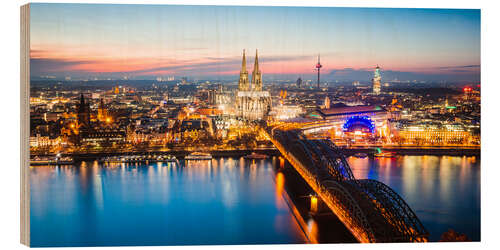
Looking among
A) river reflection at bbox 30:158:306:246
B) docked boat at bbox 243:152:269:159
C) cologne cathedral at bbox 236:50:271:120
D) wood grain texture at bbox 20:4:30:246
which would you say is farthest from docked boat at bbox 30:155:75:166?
cologne cathedral at bbox 236:50:271:120

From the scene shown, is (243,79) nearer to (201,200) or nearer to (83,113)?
(201,200)

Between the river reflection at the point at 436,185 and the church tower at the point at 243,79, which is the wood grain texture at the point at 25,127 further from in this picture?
the river reflection at the point at 436,185

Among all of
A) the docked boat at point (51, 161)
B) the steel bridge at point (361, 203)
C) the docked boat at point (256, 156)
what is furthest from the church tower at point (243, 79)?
the docked boat at point (51, 161)

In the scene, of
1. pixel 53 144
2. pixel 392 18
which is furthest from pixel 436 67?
pixel 53 144

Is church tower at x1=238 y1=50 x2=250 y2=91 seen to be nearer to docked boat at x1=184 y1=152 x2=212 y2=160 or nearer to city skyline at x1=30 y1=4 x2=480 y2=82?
city skyline at x1=30 y1=4 x2=480 y2=82

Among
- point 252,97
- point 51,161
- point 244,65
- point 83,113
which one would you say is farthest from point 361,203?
point 51,161
